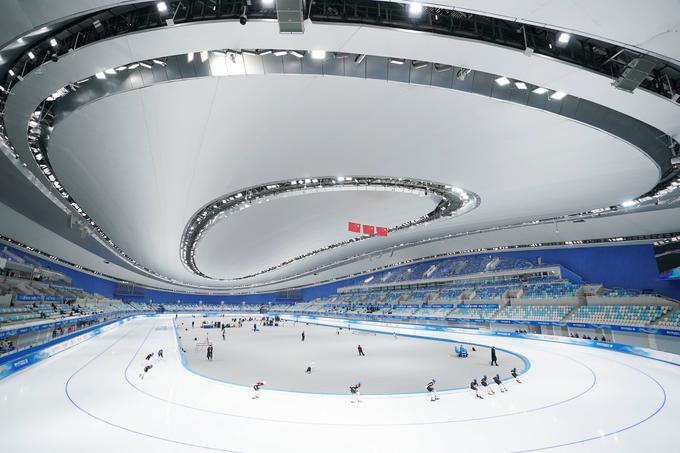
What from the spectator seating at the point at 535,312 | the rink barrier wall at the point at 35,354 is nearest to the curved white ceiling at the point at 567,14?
→ the rink barrier wall at the point at 35,354

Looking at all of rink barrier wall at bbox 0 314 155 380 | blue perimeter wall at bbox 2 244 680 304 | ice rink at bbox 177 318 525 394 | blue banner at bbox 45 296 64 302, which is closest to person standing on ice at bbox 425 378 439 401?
ice rink at bbox 177 318 525 394

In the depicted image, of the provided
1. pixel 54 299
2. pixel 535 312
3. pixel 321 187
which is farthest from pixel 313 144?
pixel 54 299

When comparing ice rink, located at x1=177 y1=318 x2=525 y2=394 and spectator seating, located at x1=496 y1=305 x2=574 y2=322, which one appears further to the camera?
spectator seating, located at x1=496 y1=305 x2=574 y2=322

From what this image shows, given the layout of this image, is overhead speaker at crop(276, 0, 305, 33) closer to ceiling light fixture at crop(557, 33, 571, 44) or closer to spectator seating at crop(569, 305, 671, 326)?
ceiling light fixture at crop(557, 33, 571, 44)

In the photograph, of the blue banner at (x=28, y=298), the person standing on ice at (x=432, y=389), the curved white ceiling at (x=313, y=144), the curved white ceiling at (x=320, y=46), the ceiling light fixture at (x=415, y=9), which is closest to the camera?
the ceiling light fixture at (x=415, y=9)

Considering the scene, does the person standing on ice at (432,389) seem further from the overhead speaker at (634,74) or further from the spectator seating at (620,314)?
the spectator seating at (620,314)

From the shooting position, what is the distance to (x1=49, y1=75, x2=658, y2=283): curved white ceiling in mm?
9594

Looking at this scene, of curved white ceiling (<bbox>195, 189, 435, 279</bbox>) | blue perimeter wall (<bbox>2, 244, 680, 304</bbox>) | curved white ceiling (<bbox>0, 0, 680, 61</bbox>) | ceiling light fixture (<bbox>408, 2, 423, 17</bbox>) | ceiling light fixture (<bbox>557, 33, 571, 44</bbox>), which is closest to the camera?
curved white ceiling (<bbox>0, 0, 680, 61</bbox>)

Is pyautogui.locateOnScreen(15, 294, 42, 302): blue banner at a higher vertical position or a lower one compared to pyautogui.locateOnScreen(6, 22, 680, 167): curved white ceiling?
lower

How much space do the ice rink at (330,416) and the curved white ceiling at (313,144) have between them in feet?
28.1

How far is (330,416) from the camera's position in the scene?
9.44 m

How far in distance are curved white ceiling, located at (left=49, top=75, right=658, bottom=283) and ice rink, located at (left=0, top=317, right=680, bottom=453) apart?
8.55 metres

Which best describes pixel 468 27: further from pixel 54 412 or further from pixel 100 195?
pixel 100 195

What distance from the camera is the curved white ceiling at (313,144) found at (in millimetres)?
9594
